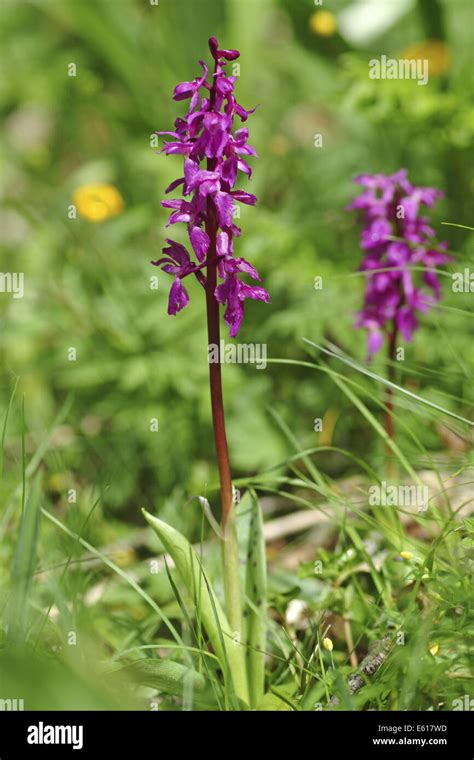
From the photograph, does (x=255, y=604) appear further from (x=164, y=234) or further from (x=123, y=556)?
(x=164, y=234)

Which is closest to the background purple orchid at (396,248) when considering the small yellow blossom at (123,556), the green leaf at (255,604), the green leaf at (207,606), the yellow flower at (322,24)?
the green leaf at (255,604)

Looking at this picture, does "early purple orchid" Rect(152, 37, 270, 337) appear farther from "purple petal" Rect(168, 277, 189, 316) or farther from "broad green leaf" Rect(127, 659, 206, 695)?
"broad green leaf" Rect(127, 659, 206, 695)

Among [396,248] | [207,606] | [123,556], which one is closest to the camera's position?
[207,606]

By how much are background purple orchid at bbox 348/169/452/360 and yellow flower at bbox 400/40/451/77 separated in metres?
1.26

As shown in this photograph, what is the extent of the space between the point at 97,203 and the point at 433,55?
159 cm

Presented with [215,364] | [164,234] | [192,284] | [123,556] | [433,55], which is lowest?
[123,556]

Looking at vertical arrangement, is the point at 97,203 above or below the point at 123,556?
above

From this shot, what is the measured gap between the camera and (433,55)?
3.47 metres

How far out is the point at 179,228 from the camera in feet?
12.4

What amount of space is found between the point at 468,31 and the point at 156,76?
5.05 feet

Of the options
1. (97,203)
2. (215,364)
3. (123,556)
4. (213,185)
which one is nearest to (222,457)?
(215,364)

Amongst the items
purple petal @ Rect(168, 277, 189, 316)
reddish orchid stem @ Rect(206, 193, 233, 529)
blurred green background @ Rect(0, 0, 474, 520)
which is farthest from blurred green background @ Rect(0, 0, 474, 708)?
purple petal @ Rect(168, 277, 189, 316)
